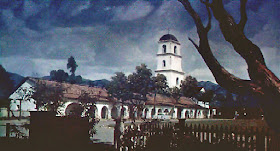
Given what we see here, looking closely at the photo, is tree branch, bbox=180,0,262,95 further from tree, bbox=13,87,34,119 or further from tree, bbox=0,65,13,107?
tree, bbox=0,65,13,107

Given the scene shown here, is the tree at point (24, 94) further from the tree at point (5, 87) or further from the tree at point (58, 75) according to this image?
the tree at point (58, 75)

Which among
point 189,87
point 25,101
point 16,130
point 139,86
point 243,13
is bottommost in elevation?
point 16,130

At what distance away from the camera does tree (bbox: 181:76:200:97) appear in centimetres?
1003

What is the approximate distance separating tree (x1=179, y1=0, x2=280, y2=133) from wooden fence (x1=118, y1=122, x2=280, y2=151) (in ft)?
2.10

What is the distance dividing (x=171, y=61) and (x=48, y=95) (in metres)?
4.83

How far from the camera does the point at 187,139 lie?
8.22 m

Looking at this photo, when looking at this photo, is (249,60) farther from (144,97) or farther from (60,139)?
(144,97)

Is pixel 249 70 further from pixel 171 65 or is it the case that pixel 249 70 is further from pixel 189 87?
pixel 189 87

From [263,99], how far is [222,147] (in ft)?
4.87

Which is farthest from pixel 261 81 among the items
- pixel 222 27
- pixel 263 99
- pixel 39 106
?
pixel 39 106

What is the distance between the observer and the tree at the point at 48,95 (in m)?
11.5

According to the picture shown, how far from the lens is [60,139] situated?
9.63 meters

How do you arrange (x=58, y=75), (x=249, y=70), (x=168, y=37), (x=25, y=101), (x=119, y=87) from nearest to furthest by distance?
(x=249, y=70)
(x=168, y=37)
(x=58, y=75)
(x=25, y=101)
(x=119, y=87)

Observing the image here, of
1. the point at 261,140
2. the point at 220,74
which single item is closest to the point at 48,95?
the point at 220,74
